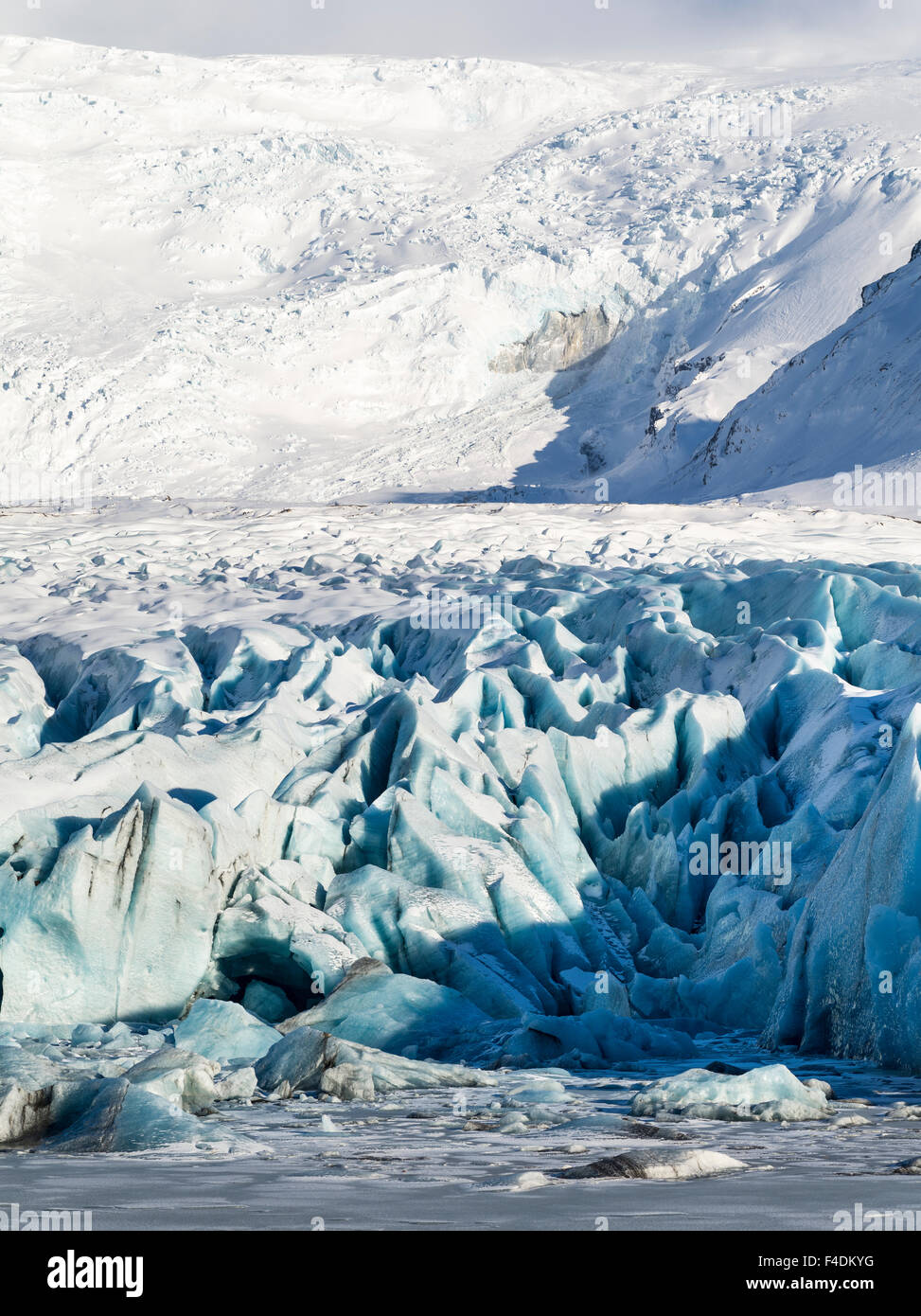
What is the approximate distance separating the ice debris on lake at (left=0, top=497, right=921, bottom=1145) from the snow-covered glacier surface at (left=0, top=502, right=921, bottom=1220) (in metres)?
0.03

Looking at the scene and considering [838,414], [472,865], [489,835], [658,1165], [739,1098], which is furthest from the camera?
[838,414]

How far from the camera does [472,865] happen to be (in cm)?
1144

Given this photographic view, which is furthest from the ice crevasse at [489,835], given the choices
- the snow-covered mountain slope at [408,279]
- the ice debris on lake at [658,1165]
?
the snow-covered mountain slope at [408,279]

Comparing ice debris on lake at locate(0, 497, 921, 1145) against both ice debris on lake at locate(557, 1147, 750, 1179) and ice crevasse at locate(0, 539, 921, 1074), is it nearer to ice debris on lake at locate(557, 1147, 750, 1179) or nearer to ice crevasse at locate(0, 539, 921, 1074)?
ice crevasse at locate(0, 539, 921, 1074)

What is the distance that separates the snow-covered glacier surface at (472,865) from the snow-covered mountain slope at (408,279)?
115ft

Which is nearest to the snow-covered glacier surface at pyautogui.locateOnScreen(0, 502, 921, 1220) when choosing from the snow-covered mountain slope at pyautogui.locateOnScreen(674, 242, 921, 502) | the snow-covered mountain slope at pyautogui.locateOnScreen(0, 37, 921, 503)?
the snow-covered mountain slope at pyautogui.locateOnScreen(674, 242, 921, 502)

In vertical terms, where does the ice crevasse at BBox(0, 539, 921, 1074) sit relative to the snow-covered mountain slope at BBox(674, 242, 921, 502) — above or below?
below

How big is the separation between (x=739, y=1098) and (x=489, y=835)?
195 inches

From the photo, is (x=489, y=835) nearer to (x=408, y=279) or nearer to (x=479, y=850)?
(x=479, y=850)

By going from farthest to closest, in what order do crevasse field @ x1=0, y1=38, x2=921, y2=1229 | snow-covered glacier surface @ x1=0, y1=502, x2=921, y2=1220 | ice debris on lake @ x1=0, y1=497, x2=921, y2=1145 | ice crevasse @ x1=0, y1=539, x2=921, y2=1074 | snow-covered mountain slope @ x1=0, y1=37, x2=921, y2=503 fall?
snow-covered mountain slope @ x1=0, y1=37, x2=921, y2=503, ice crevasse @ x1=0, y1=539, x2=921, y2=1074, ice debris on lake @ x1=0, y1=497, x2=921, y2=1145, snow-covered glacier surface @ x1=0, y1=502, x2=921, y2=1220, crevasse field @ x1=0, y1=38, x2=921, y2=1229

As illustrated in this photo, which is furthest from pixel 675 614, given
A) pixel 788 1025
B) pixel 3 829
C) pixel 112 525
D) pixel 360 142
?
pixel 360 142

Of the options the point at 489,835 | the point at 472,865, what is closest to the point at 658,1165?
the point at 472,865

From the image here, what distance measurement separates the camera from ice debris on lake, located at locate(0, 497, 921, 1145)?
30.8 ft

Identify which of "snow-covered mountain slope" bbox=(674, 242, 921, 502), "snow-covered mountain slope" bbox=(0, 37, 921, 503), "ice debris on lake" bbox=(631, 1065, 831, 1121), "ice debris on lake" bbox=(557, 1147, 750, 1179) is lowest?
"ice debris on lake" bbox=(631, 1065, 831, 1121)
